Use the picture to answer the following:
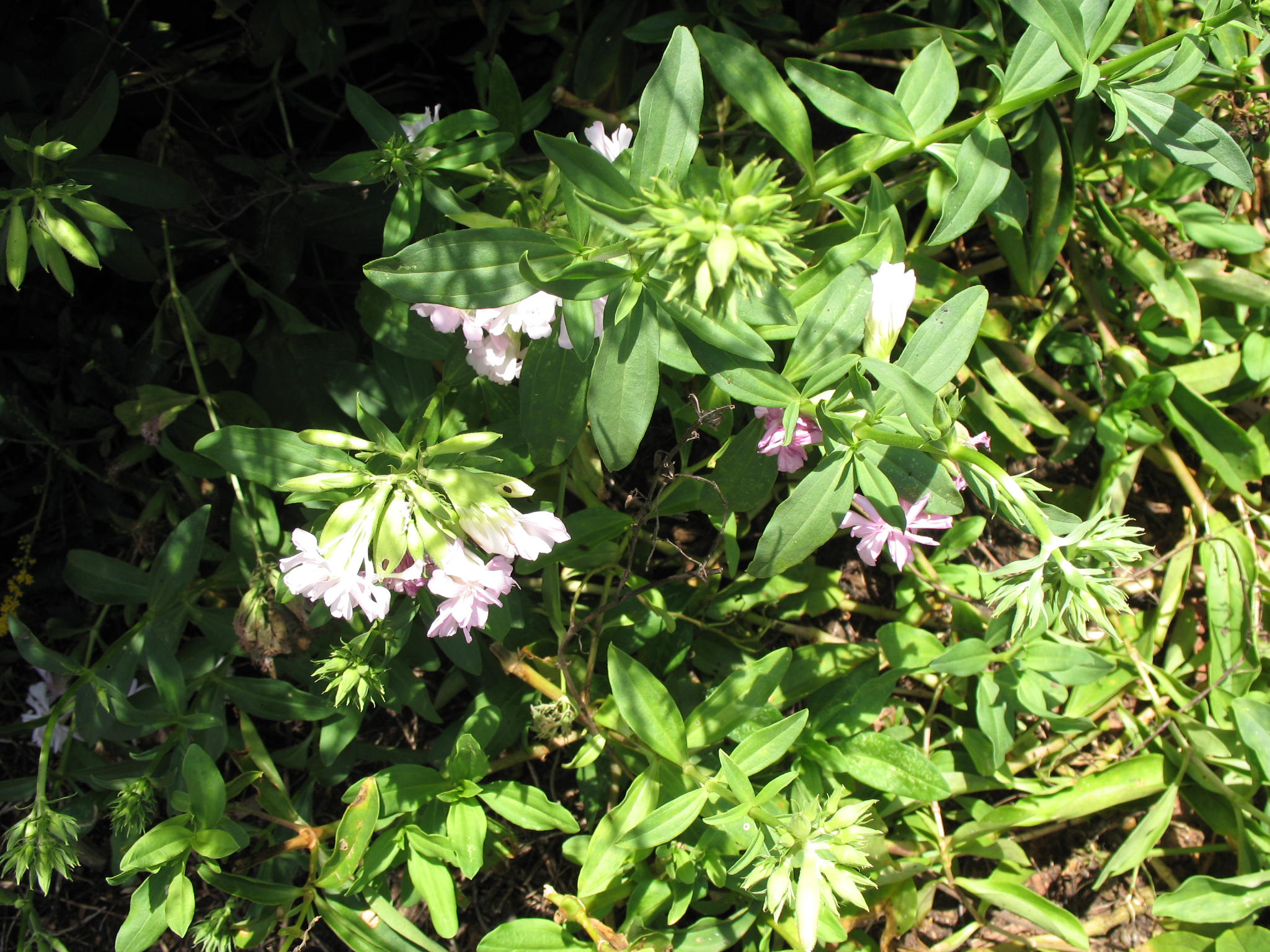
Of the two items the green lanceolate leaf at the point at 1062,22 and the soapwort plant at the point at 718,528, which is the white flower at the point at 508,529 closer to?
the soapwort plant at the point at 718,528

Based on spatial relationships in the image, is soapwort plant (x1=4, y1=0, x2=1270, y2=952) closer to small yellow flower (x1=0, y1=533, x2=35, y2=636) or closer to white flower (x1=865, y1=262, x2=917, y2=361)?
white flower (x1=865, y1=262, x2=917, y2=361)

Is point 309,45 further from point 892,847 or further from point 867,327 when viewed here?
point 892,847

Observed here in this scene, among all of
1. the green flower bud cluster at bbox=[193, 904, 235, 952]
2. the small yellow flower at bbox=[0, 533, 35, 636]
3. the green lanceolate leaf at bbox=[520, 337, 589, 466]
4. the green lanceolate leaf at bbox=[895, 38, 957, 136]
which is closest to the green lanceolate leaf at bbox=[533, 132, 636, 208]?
the green lanceolate leaf at bbox=[520, 337, 589, 466]

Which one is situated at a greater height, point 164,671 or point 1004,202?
point 1004,202

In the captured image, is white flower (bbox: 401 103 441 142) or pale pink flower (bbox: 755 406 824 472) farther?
Result: white flower (bbox: 401 103 441 142)

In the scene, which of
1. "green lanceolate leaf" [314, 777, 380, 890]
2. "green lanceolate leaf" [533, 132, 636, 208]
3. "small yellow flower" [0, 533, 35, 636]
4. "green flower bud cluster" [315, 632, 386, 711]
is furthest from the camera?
"small yellow flower" [0, 533, 35, 636]

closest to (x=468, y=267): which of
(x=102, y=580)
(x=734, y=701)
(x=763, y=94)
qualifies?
(x=763, y=94)

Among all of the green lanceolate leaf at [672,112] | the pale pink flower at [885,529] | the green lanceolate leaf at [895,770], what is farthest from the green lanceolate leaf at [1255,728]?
the green lanceolate leaf at [672,112]

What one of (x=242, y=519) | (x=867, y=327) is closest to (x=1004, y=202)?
(x=867, y=327)
